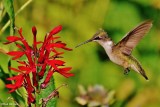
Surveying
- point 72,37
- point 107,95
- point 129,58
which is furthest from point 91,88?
point 129,58

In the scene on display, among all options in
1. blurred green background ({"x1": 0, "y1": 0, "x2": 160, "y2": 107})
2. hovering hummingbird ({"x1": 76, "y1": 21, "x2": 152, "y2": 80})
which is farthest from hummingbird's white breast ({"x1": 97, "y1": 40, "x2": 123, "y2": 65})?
blurred green background ({"x1": 0, "y1": 0, "x2": 160, "y2": 107})

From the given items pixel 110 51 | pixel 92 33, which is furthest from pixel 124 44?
pixel 92 33

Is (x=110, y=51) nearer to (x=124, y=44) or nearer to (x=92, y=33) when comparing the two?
(x=124, y=44)

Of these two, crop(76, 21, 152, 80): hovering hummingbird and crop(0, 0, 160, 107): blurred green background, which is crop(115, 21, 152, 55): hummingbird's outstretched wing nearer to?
crop(76, 21, 152, 80): hovering hummingbird

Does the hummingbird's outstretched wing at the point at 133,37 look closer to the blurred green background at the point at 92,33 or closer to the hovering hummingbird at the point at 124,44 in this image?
the hovering hummingbird at the point at 124,44

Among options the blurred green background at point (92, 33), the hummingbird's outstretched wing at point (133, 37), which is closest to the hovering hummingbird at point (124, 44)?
the hummingbird's outstretched wing at point (133, 37)

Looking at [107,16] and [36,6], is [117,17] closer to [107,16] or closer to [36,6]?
[107,16]
